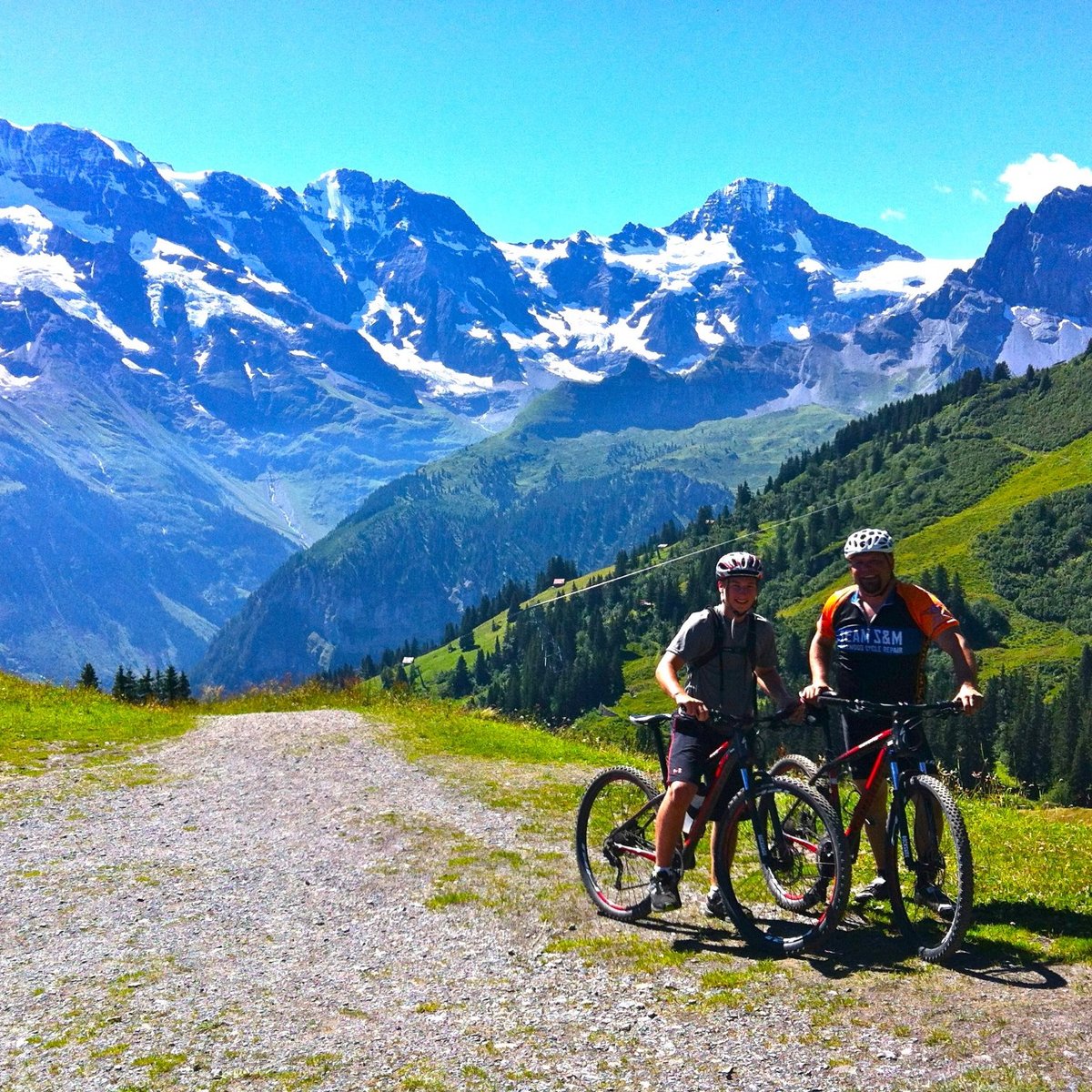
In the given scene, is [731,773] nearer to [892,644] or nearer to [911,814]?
[911,814]

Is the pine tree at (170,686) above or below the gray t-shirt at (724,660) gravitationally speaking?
below

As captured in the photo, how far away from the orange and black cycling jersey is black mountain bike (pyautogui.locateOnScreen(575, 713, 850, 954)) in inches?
42.6

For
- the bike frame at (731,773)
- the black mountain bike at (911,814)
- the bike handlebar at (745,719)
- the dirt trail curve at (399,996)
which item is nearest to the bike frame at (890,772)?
the black mountain bike at (911,814)

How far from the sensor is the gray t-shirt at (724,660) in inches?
414

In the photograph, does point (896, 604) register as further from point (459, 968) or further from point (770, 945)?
point (459, 968)

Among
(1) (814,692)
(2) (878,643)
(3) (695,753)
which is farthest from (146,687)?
(2) (878,643)

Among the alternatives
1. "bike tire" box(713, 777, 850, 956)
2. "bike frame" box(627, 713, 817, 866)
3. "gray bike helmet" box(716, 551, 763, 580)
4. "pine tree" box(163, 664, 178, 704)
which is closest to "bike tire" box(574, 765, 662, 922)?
"bike frame" box(627, 713, 817, 866)

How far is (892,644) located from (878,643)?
14cm

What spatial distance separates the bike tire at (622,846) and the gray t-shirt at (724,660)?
150 cm

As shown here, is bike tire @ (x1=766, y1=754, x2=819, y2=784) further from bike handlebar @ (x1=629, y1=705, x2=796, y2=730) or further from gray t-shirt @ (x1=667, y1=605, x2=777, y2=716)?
gray t-shirt @ (x1=667, y1=605, x2=777, y2=716)

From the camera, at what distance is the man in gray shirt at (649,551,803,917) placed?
1040cm

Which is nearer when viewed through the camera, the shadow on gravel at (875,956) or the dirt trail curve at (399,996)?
the dirt trail curve at (399,996)

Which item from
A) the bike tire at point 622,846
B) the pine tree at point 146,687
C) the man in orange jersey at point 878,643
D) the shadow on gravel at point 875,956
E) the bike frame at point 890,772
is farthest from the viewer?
the pine tree at point 146,687

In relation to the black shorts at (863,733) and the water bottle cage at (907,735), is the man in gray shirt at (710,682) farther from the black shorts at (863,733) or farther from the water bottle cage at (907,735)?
the water bottle cage at (907,735)
